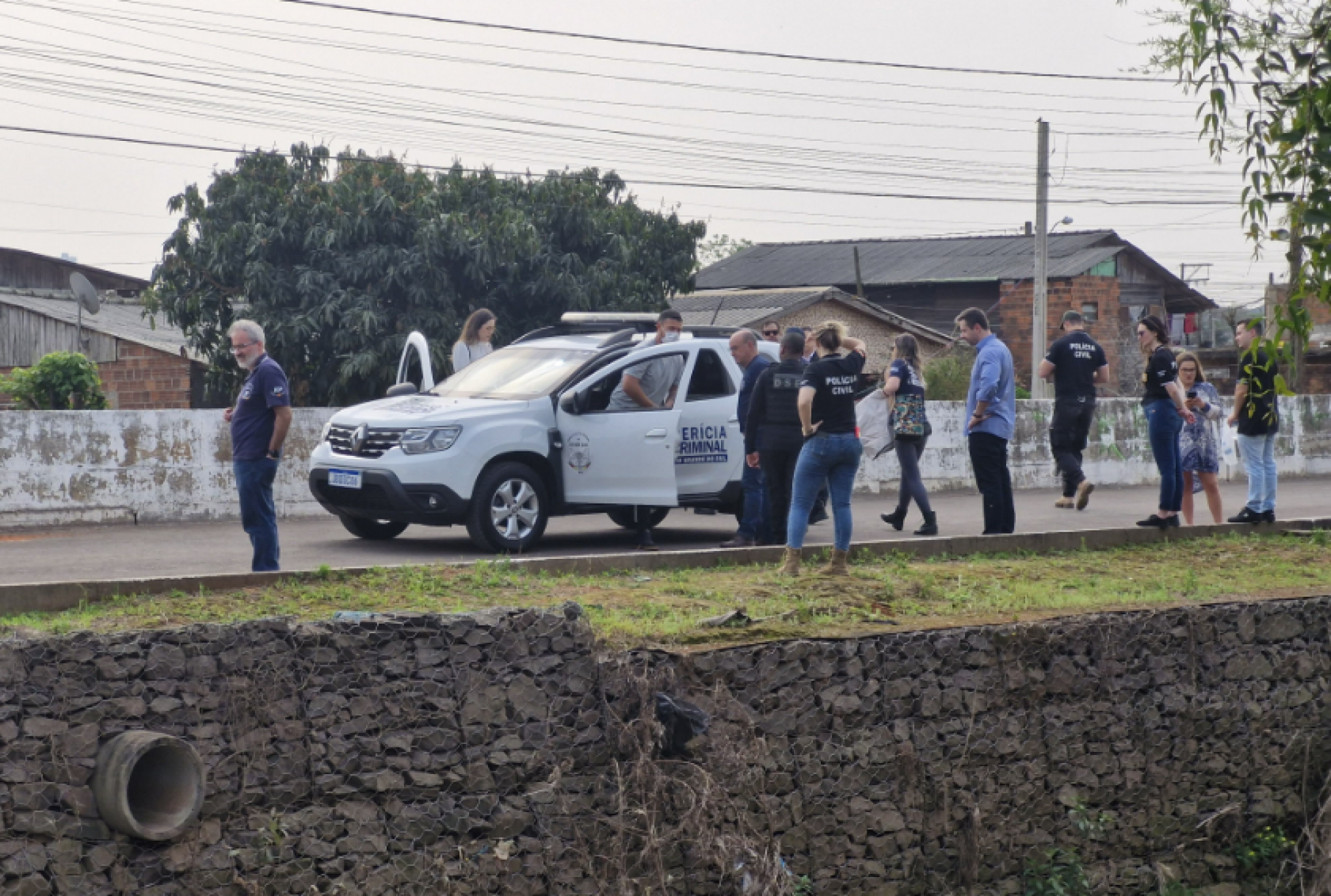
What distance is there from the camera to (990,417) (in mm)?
10742

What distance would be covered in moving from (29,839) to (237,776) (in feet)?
2.37

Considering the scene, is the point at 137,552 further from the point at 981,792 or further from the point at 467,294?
the point at 467,294

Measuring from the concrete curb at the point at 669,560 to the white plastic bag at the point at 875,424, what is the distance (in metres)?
2.65

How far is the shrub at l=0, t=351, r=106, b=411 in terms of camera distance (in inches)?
Answer: 751

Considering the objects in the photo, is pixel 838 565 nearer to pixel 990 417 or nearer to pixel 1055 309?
pixel 990 417

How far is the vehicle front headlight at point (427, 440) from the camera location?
35.9 ft

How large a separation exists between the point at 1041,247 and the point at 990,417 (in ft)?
66.8

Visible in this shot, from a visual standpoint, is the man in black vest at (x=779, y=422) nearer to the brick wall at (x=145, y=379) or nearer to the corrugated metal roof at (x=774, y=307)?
the brick wall at (x=145, y=379)

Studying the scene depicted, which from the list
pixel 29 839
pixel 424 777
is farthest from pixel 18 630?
pixel 424 777

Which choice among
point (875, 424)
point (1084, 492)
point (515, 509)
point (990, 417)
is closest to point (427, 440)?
point (515, 509)

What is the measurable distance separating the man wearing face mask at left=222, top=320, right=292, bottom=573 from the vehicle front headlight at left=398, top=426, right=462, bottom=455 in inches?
87.8

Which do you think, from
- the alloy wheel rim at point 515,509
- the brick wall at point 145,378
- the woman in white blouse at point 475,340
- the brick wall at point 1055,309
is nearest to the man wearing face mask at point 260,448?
the alloy wheel rim at point 515,509

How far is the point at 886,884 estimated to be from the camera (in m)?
6.85

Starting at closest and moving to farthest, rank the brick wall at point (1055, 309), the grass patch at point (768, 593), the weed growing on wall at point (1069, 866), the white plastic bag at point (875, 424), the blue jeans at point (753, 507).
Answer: the grass patch at point (768, 593) < the weed growing on wall at point (1069, 866) < the blue jeans at point (753, 507) < the white plastic bag at point (875, 424) < the brick wall at point (1055, 309)
